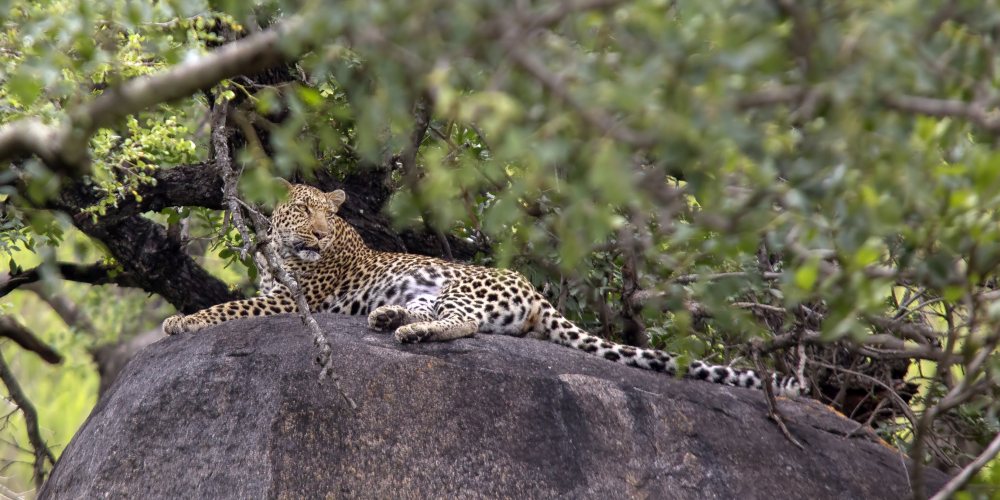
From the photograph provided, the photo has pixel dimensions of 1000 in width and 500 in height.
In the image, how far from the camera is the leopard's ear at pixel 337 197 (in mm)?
10047

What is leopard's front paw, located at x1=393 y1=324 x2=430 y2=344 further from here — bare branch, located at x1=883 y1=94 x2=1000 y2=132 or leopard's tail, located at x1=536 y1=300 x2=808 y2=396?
bare branch, located at x1=883 y1=94 x2=1000 y2=132

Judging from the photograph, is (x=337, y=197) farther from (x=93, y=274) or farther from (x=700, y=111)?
(x=700, y=111)

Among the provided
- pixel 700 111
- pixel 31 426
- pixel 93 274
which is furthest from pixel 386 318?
pixel 700 111

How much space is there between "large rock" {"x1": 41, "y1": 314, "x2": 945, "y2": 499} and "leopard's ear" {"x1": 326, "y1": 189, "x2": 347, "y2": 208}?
1928 mm

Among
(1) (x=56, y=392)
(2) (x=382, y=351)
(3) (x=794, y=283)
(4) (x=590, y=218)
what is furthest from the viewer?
(1) (x=56, y=392)

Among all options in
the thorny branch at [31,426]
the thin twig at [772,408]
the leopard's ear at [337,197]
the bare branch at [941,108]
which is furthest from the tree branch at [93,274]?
the bare branch at [941,108]

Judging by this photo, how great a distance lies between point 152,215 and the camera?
48.8 feet

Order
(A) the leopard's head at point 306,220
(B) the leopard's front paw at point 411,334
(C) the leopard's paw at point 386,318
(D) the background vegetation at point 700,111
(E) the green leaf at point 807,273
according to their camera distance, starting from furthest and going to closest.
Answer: (A) the leopard's head at point 306,220 < (C) the leopard's paw at point 386,318 < (B) the leopard's front paw at point 411,334 < (E) the green leaf at point 807,273 < (D) the background vegetation at point 700,111

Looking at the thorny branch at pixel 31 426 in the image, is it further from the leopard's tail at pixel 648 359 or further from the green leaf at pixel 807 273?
the green leaf at pixel 807 273

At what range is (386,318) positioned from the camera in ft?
27.1

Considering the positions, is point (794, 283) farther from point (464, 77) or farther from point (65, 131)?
point (65, 131)

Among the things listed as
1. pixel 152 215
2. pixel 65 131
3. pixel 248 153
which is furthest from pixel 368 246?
pixel 65 131

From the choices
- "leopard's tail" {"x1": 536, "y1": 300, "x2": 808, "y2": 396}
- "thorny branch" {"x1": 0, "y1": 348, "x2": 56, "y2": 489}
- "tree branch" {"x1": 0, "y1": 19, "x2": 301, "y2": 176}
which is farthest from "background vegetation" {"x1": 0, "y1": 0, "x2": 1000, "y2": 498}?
"thorny branch" {"x1": 0, "y1": 348, "x2": 56, "y2": 489}

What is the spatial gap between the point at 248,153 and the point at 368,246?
22.2ft
